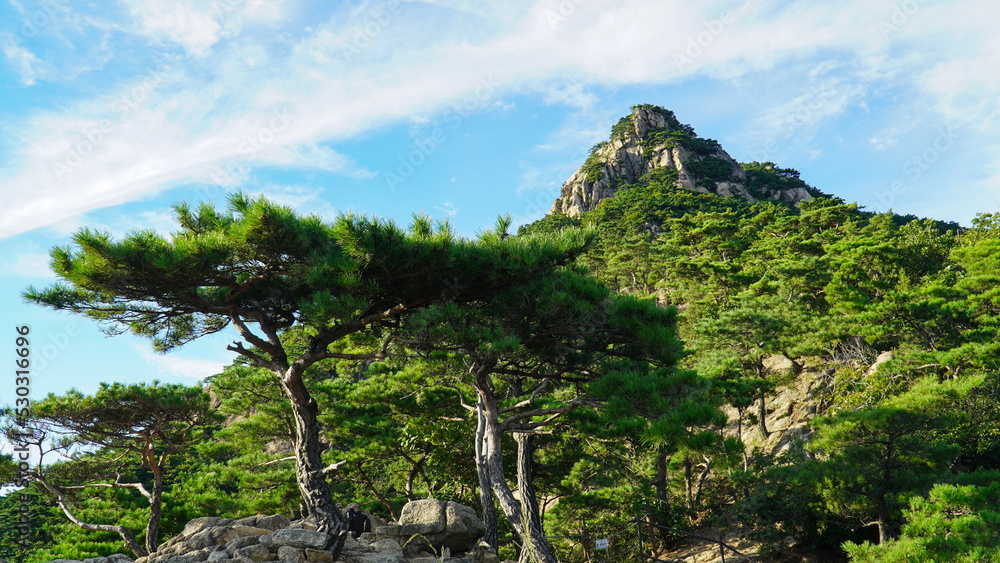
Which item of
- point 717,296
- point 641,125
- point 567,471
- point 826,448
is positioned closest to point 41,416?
point 567,471

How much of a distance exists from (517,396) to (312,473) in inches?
158

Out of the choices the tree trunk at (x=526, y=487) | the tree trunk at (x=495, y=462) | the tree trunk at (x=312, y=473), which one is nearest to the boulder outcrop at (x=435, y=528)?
the tree trunk at (x=495, y=462)

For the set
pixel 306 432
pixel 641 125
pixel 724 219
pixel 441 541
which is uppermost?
pixel 641 125

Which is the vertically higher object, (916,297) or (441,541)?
(916,297)

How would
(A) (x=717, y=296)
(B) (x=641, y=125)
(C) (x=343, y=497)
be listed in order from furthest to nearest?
1. (B) (x=641, y=125)
2. (A) (x=717, y=296)
3. (C) (x=343, y=497)

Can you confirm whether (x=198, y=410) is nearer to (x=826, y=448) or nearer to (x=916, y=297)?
(x=826, y=448)

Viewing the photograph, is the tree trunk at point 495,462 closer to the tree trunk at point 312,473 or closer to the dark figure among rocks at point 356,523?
the dark figure among rocks at point 356,523

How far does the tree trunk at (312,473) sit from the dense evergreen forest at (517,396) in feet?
0.08

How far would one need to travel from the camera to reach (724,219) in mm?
29484

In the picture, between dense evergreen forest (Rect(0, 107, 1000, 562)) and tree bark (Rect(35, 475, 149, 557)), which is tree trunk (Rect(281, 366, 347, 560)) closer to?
dense evergreen forest (Rect(0, 107, 1000, 562))

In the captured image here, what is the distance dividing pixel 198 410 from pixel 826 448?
9.49 metres

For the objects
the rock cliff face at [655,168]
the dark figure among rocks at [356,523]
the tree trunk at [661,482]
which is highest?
the rock cliff face at [655,168]

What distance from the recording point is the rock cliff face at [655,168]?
48.4 m

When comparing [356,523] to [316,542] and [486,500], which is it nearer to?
[316,542]
